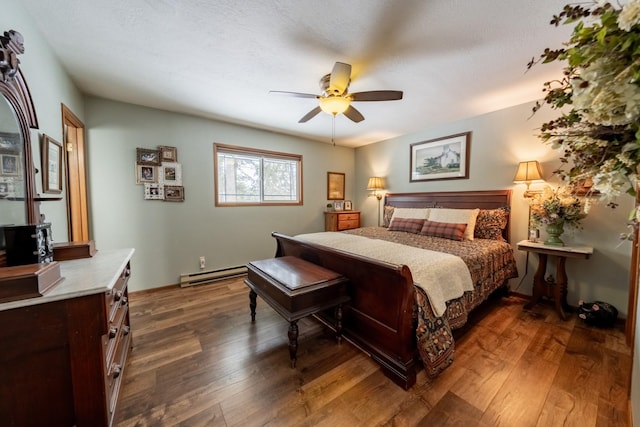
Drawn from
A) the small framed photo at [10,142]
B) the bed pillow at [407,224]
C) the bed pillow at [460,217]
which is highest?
the small framed photo at [10,142]

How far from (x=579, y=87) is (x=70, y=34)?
2.94 m

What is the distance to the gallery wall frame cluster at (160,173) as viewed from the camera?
3008 mm

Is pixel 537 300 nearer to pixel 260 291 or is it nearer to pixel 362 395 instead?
pixel 362 395

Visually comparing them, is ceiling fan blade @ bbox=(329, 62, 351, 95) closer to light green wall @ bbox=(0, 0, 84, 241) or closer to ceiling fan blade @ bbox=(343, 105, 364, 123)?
ceiling fan blade @ bbox=(343, 105, 364, 123)

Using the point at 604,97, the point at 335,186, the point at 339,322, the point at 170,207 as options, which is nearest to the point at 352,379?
the point at 339,322

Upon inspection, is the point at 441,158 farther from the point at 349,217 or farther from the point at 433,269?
the point at 433,269

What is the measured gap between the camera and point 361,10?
1.49 m

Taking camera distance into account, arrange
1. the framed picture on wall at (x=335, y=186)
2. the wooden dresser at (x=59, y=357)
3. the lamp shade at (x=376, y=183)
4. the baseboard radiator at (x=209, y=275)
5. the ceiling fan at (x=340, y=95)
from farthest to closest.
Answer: the framed picture on wall at (x=335, y=186), the lamp shade at (x=376, y=183), the baseboard radiator at (x=209, y=275), the ceiling fan at (x=340, y=95), the wooden dresser at (x=59, y=357)

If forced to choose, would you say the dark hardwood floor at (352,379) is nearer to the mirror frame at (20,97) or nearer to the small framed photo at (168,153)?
the mirror frame at (20,97)

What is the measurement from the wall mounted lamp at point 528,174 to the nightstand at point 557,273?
0.71 metres

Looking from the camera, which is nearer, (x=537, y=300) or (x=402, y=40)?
(x=402, y=40)

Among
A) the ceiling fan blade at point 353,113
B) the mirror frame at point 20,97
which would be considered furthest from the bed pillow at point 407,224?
the mirror frame at point 20,97

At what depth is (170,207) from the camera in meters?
3.23

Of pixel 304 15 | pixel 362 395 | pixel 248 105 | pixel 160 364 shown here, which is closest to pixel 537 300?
pixel 362 395
